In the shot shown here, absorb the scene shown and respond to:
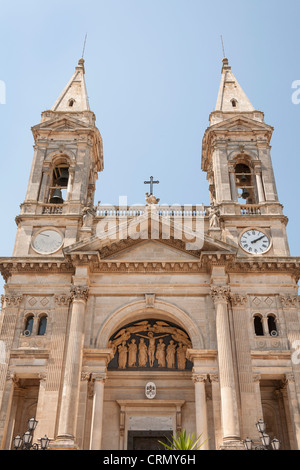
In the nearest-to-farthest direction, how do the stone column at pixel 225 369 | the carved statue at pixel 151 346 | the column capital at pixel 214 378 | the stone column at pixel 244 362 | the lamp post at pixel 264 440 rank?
the lamp post at pixel 264 440, the stone column at pixel 225 369, the stone column at pixel 244 362, the column capital at pixel 214 378, the carved statue at pixel 151 346

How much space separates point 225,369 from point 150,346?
16.1 ft

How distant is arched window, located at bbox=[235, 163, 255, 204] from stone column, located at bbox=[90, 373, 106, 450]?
13642 mm

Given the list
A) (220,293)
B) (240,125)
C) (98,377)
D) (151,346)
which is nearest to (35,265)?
(98,377)

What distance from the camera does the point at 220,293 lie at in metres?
23.4

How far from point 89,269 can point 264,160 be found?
12.2 m

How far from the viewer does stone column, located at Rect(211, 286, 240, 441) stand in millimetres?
20219

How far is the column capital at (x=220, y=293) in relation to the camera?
2331 cm

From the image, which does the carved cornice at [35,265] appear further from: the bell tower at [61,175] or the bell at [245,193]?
the bell at [245,193]

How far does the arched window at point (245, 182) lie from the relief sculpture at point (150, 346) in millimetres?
9232

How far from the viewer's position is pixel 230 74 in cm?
3600

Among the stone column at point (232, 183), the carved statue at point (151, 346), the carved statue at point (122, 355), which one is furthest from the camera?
the stone column at point (232, 183)

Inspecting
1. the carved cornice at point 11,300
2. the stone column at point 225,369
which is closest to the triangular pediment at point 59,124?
the carved cornice at point 11,300

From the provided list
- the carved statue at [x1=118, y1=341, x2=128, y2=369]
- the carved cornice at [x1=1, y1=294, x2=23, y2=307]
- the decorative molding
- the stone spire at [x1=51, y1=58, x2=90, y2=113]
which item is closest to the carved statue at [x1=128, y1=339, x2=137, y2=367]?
the carved statue at [x1=118, y1=341, x2=128, y2=369]

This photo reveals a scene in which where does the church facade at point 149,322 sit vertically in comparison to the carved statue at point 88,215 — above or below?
below
